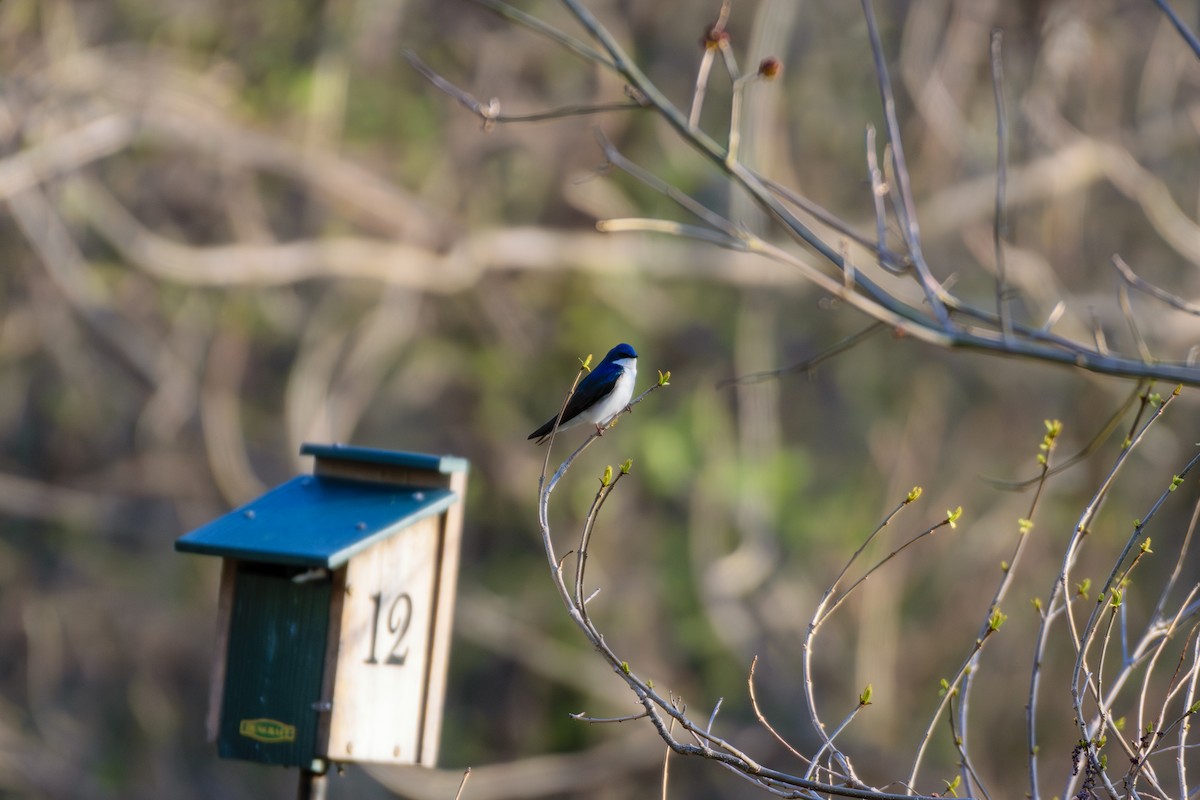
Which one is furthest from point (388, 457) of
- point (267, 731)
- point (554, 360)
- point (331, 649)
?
point (554, 360)

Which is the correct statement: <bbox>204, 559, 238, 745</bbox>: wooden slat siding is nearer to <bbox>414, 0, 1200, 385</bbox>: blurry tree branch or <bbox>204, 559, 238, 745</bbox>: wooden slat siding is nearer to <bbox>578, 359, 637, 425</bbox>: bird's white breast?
<bbox>578, 359, 637, 425</bbox>: bird's white breast

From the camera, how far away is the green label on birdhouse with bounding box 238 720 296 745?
13.2ft

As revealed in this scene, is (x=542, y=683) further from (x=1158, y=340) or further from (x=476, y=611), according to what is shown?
(x=1158, y=340)

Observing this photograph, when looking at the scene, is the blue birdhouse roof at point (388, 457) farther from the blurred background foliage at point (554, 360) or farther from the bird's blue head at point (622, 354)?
the blurred background foliage at point (554, 360)

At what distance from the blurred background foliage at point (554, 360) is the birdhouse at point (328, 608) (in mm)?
5108

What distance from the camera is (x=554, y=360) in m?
11.6

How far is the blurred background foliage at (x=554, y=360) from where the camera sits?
10023 millimetres

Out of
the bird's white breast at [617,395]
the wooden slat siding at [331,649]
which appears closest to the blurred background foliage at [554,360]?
the bird's white breast at [617,395]

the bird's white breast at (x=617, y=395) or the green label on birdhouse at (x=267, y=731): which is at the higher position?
the bird's white breast at (x=617, y=395)

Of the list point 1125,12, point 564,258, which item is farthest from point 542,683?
point 1125,12

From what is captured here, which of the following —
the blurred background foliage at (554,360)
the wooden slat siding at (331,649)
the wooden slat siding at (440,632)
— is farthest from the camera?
the blurred background foliage at (554,360)

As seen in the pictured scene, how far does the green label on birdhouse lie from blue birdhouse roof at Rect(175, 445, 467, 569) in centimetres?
51

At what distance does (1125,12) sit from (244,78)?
256 inches

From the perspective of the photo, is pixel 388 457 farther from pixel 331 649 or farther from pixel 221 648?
pixel 221 648
